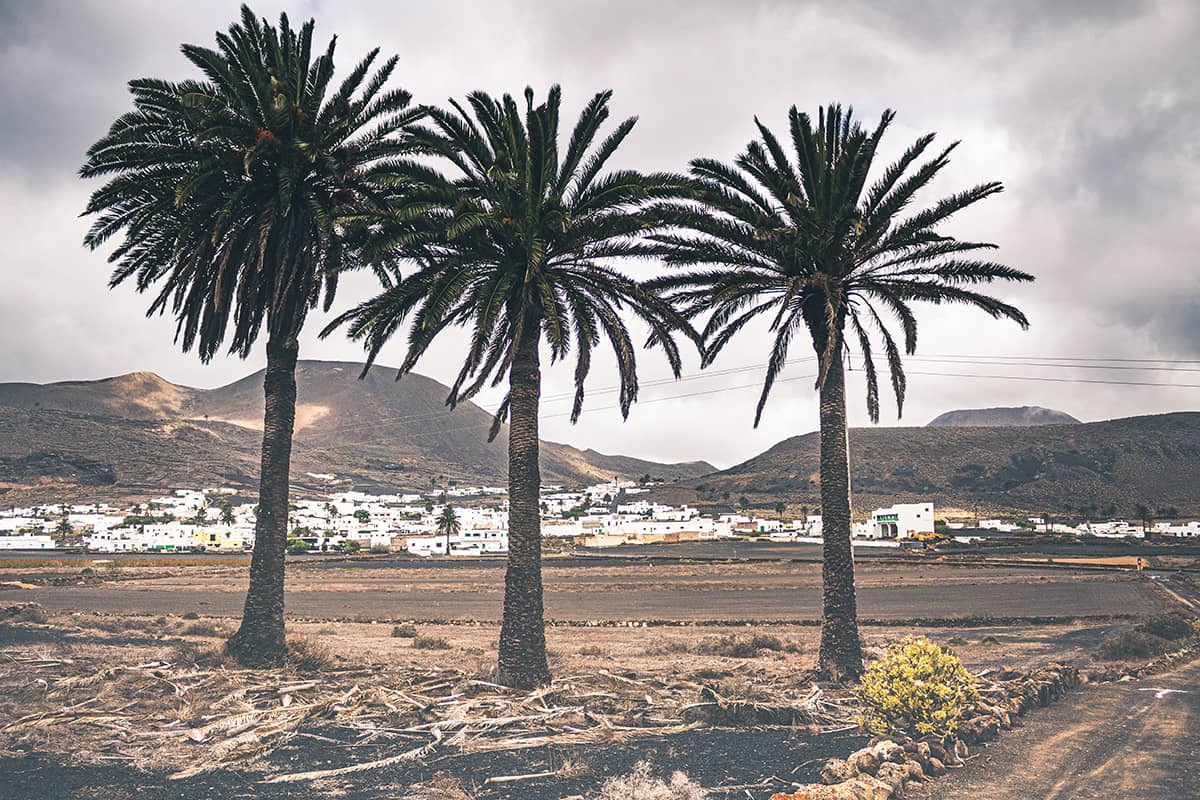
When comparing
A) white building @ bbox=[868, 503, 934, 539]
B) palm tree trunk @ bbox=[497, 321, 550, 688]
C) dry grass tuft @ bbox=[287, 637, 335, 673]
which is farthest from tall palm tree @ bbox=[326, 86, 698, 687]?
white building @ bbox=[868, 503, 934, 539]

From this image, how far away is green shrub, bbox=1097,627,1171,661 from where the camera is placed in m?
26.4

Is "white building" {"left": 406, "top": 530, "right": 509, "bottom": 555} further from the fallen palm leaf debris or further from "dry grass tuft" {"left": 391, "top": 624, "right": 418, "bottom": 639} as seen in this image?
the fallen palm leaf debris

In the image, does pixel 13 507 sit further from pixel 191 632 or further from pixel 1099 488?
pixel 1099 488

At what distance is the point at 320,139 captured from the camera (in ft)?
75.8

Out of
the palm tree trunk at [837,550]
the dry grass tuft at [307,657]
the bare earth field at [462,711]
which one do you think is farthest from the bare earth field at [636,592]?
the palm tree trunk at [837,550]

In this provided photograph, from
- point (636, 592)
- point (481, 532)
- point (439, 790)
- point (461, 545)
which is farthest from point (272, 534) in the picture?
point (481, 532)

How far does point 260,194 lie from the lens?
2359 centimetres

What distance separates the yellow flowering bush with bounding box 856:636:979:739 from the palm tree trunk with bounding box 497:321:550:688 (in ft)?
27.5

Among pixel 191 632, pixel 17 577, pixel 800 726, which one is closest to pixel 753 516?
pixel 17 577

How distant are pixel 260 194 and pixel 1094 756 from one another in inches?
944

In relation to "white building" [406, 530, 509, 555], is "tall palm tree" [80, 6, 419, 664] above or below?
above

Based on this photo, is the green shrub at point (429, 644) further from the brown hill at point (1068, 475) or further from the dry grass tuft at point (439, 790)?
the brown hill at point (1068, 475)

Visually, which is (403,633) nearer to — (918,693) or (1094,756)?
(918,693)

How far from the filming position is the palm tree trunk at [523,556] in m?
21.0
